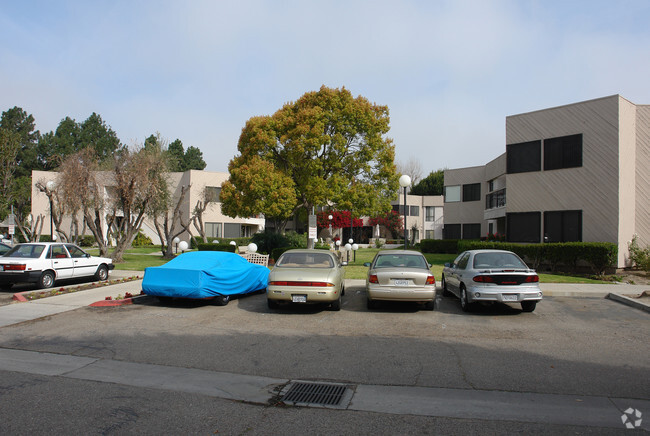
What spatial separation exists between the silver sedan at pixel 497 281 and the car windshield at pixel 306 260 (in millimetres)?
3300

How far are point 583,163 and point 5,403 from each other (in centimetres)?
2173

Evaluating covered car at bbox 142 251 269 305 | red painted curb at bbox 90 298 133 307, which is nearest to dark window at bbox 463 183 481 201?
covered car at bbox 142 251 269 305

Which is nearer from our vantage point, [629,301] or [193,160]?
[629,301]

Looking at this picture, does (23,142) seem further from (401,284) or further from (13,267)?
(401,284)

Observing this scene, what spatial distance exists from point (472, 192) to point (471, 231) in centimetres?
324

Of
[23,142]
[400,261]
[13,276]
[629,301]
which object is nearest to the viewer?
[400,261]

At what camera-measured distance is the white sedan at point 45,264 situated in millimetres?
13109

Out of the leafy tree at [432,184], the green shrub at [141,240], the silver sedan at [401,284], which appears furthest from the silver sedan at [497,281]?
the leafy tree at [432,184]

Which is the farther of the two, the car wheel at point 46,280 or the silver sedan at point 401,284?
the car wheel at point 46,280

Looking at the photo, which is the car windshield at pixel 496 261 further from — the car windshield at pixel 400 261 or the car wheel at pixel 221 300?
the car wheel at pixel 221 300

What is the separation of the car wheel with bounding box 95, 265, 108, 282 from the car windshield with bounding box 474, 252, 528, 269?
12796 mm

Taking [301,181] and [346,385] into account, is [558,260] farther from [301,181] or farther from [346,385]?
[346,385]

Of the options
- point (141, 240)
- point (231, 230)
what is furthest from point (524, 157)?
point (141, 240)

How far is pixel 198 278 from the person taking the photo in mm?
10477
